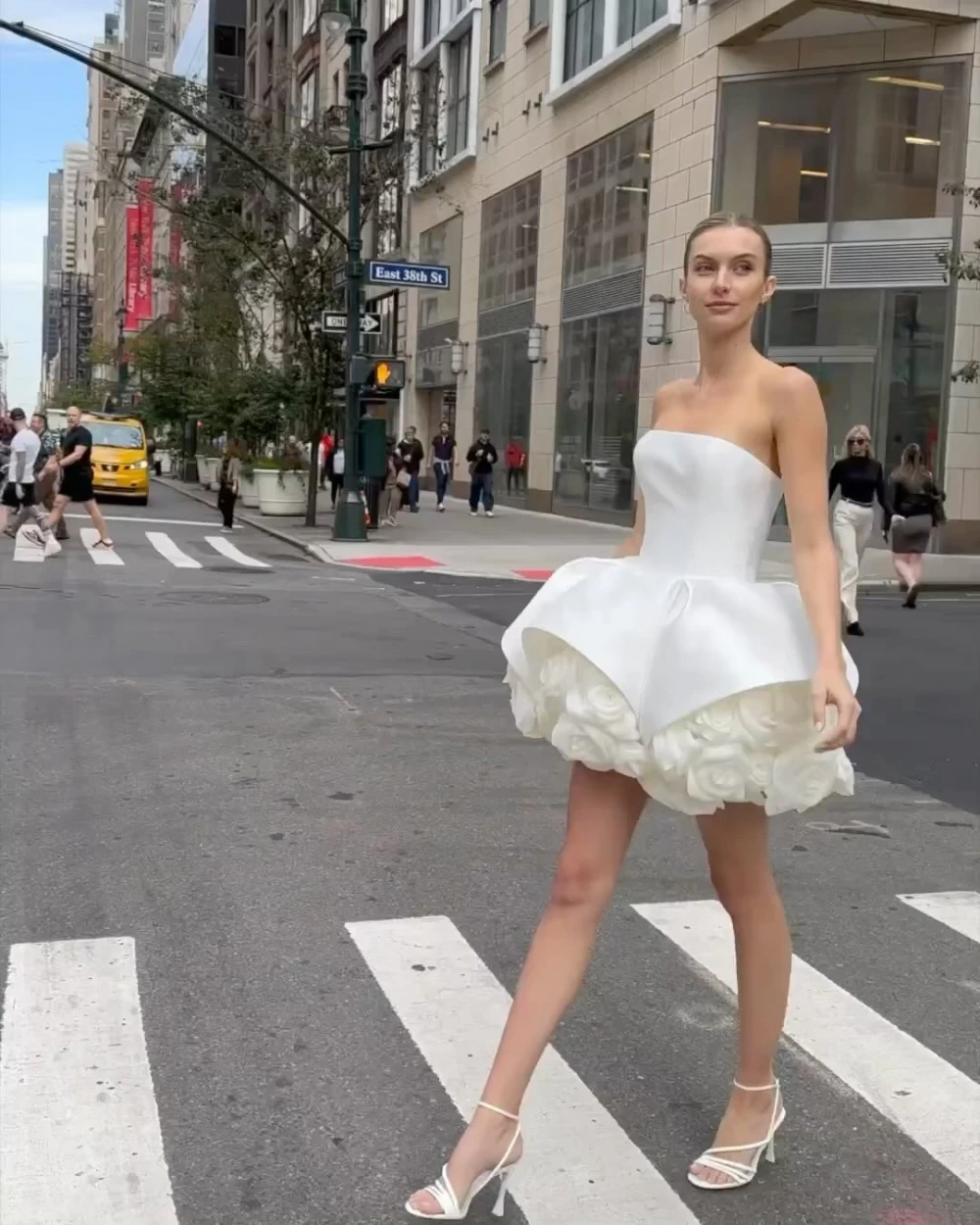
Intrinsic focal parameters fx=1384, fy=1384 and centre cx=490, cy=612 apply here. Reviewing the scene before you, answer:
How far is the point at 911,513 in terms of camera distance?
14.7 metres

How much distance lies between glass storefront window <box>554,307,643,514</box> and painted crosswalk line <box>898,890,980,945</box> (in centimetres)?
2014

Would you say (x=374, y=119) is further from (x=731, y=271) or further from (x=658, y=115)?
(x=731, y=271)

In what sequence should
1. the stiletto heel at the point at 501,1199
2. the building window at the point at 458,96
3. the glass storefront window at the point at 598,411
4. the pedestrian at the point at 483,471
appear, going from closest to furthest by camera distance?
the stiletto heel at the point at 501,1199 → the glass storefront window at the point at 598,411 → the pedestrian at the point at 483,471 → the building window at the point at 458,96

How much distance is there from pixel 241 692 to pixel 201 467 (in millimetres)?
33646

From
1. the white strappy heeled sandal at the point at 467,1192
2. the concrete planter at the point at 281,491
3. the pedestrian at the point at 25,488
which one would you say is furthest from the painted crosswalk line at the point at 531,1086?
the concrete planter at the point at 281,491

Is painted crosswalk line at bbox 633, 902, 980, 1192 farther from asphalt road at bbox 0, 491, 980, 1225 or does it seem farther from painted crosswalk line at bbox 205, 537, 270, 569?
painted crosswalk line at bbox 205, 537, 270, 569

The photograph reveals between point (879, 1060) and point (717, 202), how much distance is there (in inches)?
843

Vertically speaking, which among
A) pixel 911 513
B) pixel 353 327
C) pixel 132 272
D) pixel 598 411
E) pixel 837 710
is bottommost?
pixel 837 710

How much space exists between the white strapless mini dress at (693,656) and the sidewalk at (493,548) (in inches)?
468

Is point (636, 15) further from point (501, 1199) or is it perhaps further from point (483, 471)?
point (501, 1199)

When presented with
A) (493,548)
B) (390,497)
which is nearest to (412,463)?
(390,497)

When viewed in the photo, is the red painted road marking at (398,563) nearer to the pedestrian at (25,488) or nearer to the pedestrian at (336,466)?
the pedestrian at (25,488)

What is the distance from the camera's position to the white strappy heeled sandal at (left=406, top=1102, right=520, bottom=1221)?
109 inches

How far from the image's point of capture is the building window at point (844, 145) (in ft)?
70.4
